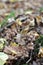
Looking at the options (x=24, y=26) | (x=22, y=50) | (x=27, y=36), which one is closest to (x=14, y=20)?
(x=24, y=26)

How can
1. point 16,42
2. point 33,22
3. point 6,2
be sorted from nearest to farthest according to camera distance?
point 16,42
point 33,22
point 6,2

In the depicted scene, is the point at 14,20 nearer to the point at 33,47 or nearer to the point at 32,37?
the point at 32,37

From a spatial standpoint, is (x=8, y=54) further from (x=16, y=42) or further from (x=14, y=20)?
(x=14, y=20)

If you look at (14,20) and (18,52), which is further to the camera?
(14,20)

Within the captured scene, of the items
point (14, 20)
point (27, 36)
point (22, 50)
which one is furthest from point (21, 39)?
point (14, 20)

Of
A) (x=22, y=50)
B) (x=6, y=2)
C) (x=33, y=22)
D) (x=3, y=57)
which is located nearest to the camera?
(x=3, y=57)

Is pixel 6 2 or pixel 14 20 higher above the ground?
pixel 14 20

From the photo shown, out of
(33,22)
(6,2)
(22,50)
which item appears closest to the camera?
(22,50)

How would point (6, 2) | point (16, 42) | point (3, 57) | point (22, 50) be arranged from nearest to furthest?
1. point (3, 57)
2. point (22, 50)
3. point (16, 42)
4. point (6, 2)

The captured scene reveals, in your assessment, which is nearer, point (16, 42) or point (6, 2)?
point (16, 42)
